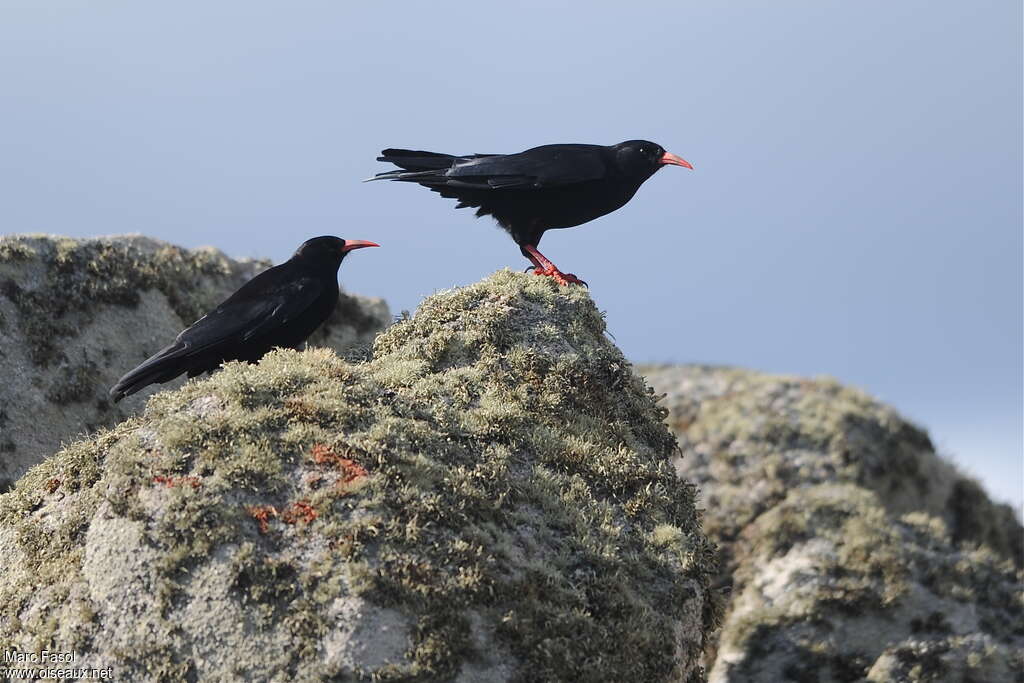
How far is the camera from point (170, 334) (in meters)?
17.3

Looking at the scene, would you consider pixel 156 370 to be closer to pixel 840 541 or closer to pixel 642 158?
pixel 642 158

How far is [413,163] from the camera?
14.8 metres

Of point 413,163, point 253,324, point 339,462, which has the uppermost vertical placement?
point 413,163

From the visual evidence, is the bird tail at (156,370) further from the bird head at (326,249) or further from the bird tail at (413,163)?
the bird tail at (413,163)

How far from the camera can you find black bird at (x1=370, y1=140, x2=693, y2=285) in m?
14.0

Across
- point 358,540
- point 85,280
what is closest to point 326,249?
point 85,280

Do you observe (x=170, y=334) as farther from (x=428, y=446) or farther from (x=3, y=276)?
(x=428, y=446)

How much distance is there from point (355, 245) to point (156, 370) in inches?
120

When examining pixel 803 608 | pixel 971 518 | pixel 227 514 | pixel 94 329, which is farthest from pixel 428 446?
pixel 971 518

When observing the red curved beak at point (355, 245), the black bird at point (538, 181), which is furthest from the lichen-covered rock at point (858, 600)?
the red curved beak at point (355, 245)

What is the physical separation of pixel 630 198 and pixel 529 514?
6.35 metres

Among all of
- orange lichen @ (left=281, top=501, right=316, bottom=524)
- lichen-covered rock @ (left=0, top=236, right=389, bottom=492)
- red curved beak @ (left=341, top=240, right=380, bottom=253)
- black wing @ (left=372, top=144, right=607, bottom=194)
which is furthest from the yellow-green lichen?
orange lichen @ (left=281, top=501, right=316, bottom=524)

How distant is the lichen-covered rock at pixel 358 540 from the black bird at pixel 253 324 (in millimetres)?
2090

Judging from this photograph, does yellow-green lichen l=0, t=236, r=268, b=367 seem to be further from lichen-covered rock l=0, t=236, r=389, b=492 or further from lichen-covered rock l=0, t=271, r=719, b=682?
lichen-covered rock l=0, t=271, r=719, b=682
